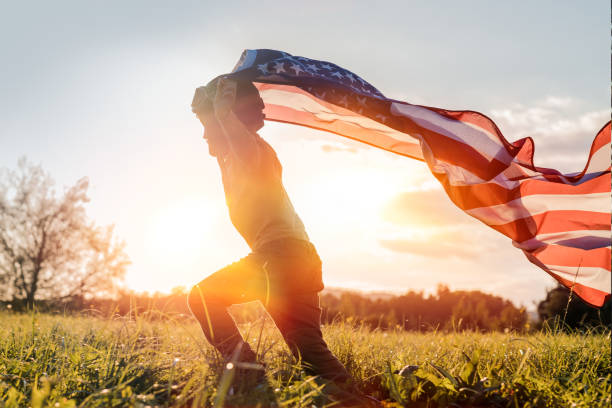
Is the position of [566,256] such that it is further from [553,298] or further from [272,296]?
[553,298]

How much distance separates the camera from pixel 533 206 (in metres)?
4.21

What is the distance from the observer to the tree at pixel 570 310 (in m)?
9.29

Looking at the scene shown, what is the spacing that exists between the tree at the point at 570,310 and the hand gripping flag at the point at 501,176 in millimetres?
5706

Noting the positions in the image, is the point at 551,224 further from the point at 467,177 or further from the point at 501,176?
the point at 467,177

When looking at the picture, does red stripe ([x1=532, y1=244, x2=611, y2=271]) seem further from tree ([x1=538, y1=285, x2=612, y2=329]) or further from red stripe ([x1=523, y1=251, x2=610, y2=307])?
tree ([x1=538, y1=285, x2=612, y2=329])

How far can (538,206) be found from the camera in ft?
13.8

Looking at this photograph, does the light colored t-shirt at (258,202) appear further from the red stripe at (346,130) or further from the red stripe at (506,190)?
the red stripe at (506,190)

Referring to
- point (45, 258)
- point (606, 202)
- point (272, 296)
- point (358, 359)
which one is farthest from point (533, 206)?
point (45, 258)

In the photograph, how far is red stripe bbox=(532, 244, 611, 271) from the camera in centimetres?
405

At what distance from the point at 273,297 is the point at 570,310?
8791 mm

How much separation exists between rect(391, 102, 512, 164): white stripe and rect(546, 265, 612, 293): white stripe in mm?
1043

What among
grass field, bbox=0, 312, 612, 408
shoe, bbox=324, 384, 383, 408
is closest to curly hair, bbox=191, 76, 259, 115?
grass field, bbox=0, 312, 612, 408

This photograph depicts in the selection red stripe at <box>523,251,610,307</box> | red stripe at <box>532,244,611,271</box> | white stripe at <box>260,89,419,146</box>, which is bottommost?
red stripe at <box>523,251,610,307</box>

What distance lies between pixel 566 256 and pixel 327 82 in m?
2.59
